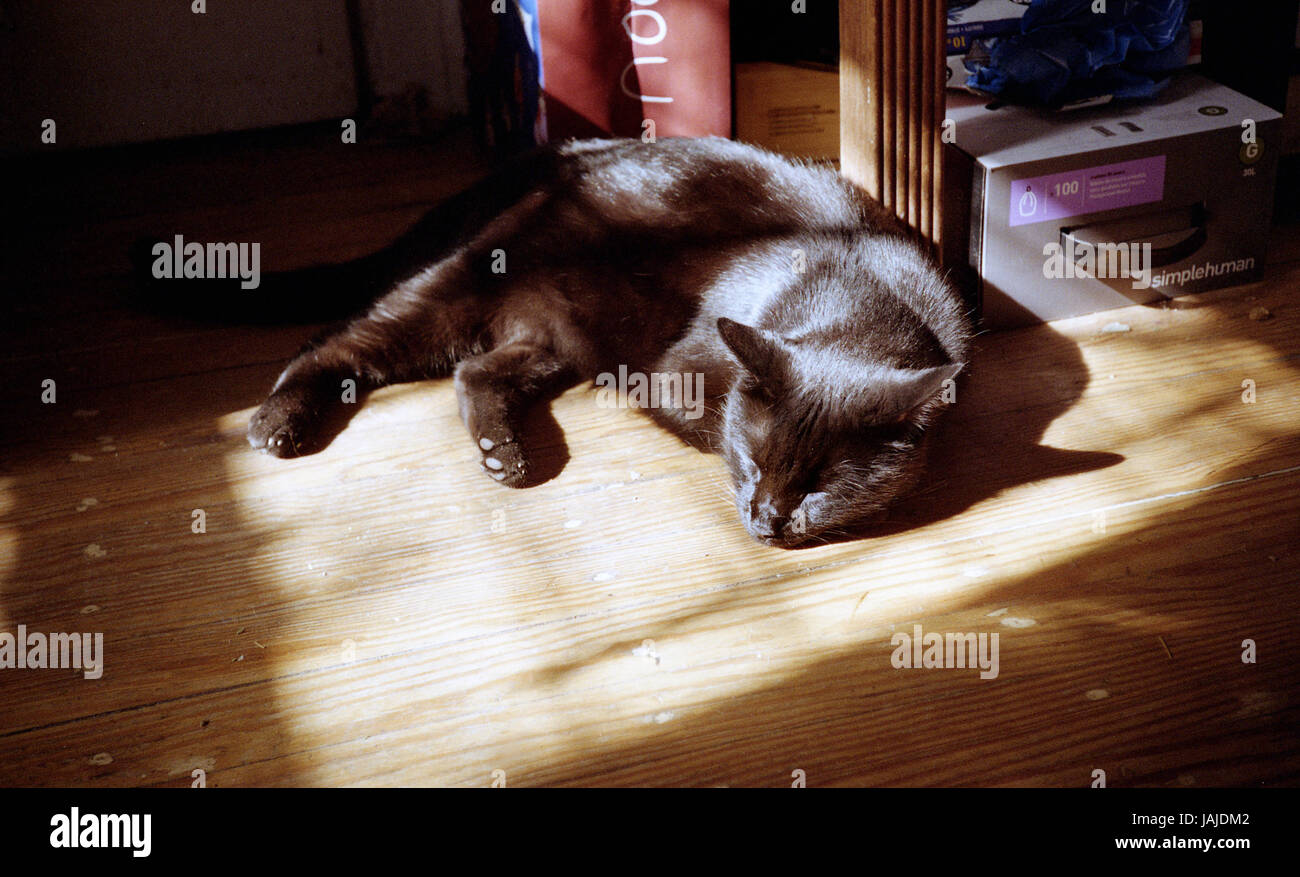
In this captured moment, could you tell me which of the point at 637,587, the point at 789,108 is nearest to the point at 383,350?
the point at 637,587

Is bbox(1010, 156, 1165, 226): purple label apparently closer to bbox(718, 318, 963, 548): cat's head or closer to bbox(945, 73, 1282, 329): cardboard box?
bbox(945, 73, 1282, 329): cardboard box

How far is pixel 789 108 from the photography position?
234 centimetres

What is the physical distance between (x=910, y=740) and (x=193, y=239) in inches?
76.5

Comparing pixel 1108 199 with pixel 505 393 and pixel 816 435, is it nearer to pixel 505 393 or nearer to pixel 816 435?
pixel 816 435

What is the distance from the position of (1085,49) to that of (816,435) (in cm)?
107

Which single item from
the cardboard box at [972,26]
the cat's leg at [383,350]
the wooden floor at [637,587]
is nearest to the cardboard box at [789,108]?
the cardboard box at [972,26]

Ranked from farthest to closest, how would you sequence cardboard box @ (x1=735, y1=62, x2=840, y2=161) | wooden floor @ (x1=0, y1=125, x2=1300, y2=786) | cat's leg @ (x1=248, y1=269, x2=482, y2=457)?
cardboard box @ (x1=735, y1=62, x2=840, y2=161) → cat's leg @ (x1=248, y1=269, x2=482, y2=457) → wooden floor @ (x1=0, y1=125, x2=1300, y2=786)

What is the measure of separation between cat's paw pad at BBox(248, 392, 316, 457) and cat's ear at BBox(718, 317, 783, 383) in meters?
0.78

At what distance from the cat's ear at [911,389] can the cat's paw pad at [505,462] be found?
597 millimetres

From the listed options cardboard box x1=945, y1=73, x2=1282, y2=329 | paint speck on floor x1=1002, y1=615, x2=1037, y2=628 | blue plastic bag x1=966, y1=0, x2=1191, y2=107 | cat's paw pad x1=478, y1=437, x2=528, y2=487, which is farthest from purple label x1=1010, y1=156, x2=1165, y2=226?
Answer: cat's paw pad x1=478, y1=437, x2=528, y2=487

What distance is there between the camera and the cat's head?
1414mm

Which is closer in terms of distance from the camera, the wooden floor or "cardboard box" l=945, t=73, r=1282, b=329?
the wooden floor

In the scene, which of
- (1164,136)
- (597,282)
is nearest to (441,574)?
(597,282)
